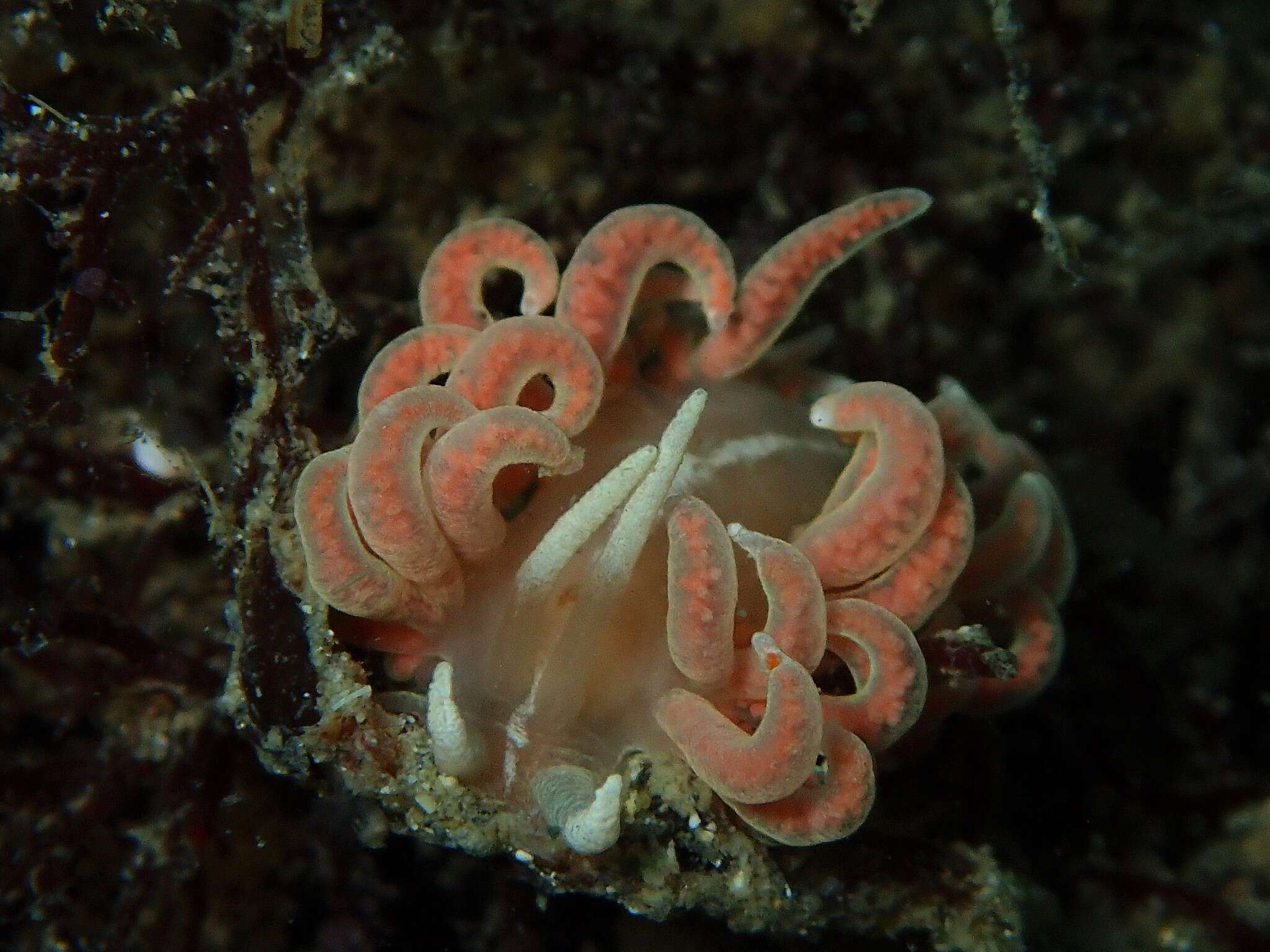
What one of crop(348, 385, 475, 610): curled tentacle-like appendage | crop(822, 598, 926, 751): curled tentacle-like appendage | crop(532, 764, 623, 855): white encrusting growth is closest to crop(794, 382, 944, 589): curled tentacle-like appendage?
crop(822, 598, 926, 751): curled tentacle-like appendage

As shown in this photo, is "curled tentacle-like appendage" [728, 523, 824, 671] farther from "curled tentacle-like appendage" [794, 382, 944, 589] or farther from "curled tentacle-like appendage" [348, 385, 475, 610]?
"curled tentacle-like appendage" [348, 385, 475, 610]

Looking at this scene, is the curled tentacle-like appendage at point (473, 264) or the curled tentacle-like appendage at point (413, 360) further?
the curled tentacle-like appendage at point (473, 264)

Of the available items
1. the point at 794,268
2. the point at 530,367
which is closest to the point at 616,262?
the point at 530,367

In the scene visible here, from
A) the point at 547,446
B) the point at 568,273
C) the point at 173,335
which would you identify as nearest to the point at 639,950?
the point at 547,446

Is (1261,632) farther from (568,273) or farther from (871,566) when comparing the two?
(568,273)

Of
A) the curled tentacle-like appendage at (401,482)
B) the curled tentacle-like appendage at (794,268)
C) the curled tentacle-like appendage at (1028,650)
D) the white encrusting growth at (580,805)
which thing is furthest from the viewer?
the curled tentacle-like appendage at (1028,650)

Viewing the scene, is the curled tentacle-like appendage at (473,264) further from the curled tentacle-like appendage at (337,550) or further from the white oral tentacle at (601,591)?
the white oral tentacle at (601,591)

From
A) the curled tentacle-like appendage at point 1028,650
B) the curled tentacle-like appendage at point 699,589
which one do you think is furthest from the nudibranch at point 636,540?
the curled tentacle-like appendage at point 1028,650
